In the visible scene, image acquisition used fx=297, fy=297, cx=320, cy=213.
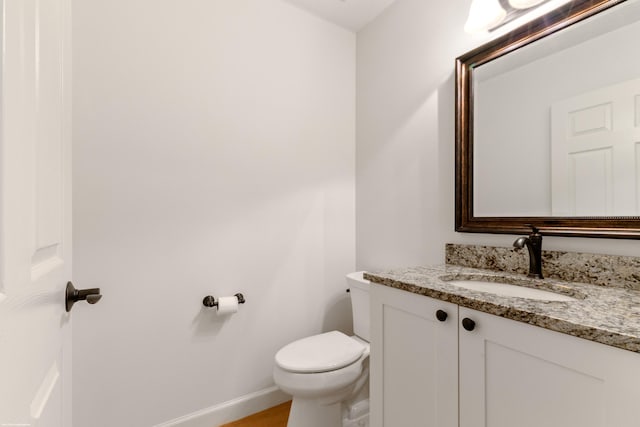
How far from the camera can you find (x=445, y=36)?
153 cm

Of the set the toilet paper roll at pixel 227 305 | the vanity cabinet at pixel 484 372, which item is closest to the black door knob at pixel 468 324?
the vanity cabinet at pixel 484 372

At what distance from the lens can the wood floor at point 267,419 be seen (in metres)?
1.60

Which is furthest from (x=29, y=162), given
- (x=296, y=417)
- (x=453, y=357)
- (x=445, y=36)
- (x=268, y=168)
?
(x=445, y=36)

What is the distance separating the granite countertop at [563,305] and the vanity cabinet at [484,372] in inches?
1.1

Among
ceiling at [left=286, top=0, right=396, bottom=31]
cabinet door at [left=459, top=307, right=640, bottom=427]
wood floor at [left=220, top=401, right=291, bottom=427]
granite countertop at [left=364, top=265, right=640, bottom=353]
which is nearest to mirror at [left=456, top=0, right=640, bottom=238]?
granite countertop at [left=364, top=265, right=640, bottom=353]

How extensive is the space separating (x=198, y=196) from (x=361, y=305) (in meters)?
1.06

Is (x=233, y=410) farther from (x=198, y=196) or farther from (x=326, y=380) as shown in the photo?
(x=198, y=196)

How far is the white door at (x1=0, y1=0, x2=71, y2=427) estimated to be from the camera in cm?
38

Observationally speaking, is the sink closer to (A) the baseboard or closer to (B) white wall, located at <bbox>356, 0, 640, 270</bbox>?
(B) white wall, located at <bbox>356, 0, 640, 270</bbox>

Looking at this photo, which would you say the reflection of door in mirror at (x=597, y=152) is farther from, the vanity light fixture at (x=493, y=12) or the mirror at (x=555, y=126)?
the vanity light fixture at (x=493, y=12)

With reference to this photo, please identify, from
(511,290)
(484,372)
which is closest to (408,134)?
(511,290)

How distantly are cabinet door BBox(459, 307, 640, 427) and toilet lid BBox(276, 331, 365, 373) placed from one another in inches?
23.7

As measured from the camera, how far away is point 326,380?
130cm

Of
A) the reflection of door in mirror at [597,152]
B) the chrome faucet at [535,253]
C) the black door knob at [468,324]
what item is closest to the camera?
the black door knob at [468,324]
